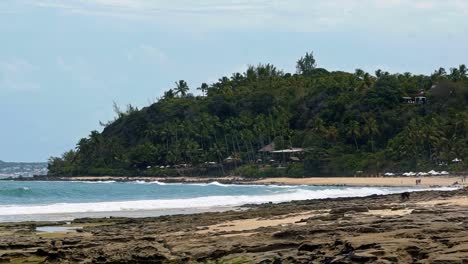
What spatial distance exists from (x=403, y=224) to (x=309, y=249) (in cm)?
300

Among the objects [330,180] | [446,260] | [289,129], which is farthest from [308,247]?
[289,129]

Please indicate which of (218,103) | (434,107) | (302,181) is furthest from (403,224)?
(218,103)

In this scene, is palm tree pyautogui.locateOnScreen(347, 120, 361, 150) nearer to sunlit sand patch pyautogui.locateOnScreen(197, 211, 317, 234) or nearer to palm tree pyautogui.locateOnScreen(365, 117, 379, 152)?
palm tree pyautogui.locateOnScreen(365, 117, 379, 152)

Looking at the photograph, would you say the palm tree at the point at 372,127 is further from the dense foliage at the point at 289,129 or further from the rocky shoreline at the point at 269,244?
the rocky shoreline at the point at 269,244

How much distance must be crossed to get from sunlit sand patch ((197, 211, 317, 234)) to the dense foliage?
54.7m

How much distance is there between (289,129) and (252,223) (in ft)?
263

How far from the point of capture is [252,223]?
2425 centimetres

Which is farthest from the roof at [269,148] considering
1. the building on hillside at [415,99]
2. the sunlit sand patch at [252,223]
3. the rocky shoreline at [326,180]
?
the sunlit sand patch at [252,223]

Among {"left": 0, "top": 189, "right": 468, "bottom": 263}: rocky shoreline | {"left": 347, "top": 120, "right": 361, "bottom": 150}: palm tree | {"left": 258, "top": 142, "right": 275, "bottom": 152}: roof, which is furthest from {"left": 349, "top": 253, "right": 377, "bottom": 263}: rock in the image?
{"left": 258, "top": 142, "right": 275, "bottom": 152}: roof

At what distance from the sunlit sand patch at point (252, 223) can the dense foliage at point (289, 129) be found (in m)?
54.7

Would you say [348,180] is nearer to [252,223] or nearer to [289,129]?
[289,129]

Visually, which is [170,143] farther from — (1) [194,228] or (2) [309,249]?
(2) [309,249]

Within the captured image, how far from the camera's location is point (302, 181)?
8212 cm

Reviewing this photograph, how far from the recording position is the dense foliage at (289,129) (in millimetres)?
86188
